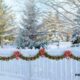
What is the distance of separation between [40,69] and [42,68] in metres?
0.14

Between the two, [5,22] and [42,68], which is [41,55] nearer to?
[42,68]

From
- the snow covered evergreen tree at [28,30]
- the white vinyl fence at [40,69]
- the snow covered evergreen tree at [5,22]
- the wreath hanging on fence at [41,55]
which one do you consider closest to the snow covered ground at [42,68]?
the white vinyl fence at [40,69]

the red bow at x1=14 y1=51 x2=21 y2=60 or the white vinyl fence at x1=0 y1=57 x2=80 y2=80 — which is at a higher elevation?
the red bow at x1=14 y1=51 x2=21 y2=60

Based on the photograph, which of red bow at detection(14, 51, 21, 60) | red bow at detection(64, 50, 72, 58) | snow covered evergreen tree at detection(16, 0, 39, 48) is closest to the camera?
red bow at detection(64, 50, 72, 58)

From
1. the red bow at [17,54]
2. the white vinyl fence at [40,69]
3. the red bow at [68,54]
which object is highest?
the red bow at [68,54]

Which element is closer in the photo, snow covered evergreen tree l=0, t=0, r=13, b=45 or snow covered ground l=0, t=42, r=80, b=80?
snow covered ground l=0, t=42, r=80, b=80

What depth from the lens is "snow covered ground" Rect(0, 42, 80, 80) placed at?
10.0m

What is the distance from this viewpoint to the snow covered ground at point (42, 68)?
10.0 m

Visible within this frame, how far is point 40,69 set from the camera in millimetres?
11281

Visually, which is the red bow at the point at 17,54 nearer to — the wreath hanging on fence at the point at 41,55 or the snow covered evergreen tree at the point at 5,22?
the wreath hanging on fence at the point at 41,55

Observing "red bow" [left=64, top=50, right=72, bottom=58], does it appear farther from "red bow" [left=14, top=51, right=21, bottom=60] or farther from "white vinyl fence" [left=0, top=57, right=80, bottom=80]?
"red bow" [left=14, top=51, right=21, bottom=60]

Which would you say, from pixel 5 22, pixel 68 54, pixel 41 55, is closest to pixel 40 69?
pixel 41 55

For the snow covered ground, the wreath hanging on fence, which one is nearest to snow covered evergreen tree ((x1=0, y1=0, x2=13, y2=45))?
the snow covered ground

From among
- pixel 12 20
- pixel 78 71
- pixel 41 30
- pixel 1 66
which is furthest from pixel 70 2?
pixel 12 20
